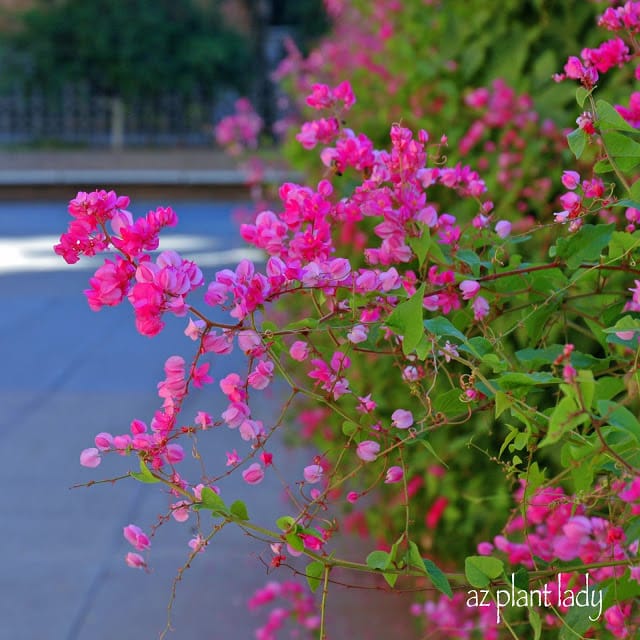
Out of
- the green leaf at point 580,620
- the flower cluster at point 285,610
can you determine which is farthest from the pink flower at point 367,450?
the flower cluster at point 285,610

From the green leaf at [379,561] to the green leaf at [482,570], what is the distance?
8 cm

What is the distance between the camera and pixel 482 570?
1.00 meters

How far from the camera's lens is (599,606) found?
101cm

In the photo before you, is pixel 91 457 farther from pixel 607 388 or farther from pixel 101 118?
pixel 101 118

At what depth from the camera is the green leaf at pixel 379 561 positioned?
977 millimetres

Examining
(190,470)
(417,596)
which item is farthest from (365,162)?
(190,470)

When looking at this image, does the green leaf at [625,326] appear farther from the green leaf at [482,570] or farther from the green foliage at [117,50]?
the green foliage at [117,50]

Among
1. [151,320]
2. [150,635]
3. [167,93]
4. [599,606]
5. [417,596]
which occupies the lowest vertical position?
[167,93]

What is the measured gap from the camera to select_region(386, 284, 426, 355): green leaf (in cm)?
94

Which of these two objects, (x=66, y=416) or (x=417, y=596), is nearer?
(x=417, y=596)

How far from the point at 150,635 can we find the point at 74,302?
468cm

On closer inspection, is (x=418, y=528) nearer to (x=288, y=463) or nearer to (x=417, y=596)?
(x=417, y=596)

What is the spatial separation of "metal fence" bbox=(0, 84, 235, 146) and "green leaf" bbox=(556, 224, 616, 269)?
19229 mm

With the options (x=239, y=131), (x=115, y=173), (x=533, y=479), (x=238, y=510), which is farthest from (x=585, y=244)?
(x=115, y=173)
